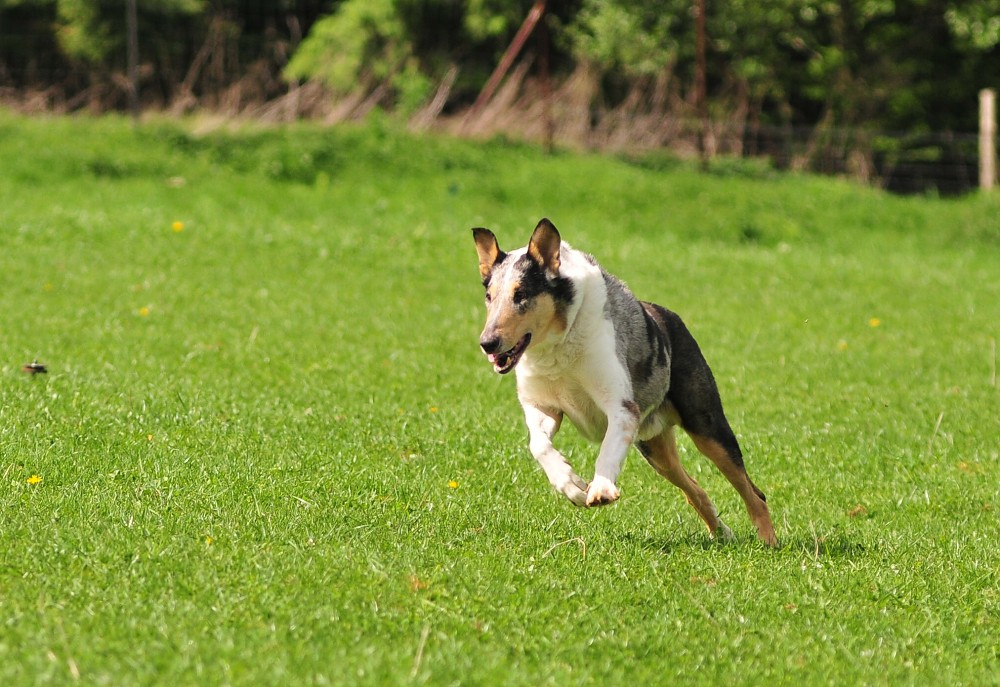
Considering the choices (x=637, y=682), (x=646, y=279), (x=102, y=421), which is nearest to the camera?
(x=637, y=682)

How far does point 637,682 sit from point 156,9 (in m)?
22.1

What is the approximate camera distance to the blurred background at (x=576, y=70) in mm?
21797

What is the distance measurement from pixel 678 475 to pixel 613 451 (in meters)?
0.90

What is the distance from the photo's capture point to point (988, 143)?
2134 cm

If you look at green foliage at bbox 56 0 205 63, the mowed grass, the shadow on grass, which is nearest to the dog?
the shadow on grass

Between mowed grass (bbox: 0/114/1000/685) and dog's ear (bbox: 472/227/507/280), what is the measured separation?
1.21m

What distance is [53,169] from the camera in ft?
57.1

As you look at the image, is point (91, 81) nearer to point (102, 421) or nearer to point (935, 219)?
point (935, 219)

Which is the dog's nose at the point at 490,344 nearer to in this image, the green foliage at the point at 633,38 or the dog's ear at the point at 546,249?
the dog's ear at the point at 546,249

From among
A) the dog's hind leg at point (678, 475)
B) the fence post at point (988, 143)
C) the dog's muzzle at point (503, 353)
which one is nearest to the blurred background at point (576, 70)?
the fence post at point (988, 143)

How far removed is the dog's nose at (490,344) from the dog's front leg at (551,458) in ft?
1.76

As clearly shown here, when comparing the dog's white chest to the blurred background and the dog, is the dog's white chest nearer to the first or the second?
the dog

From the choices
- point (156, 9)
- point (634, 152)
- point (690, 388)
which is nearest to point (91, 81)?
point (156, 9)

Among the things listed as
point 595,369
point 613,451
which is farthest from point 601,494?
point 595,369
